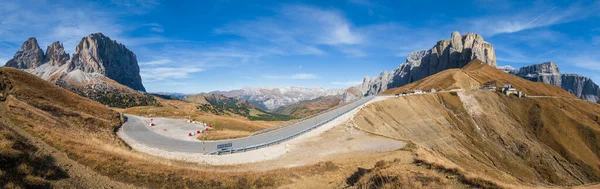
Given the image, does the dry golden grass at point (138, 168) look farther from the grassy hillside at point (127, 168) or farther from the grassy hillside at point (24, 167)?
the grassy hillside at point (24, 167)

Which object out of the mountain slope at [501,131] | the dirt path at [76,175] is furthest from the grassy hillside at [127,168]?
the mountain slope at [501,131]

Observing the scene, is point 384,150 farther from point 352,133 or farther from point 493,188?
point 493,188

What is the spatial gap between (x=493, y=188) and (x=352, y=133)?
31656 millimetres

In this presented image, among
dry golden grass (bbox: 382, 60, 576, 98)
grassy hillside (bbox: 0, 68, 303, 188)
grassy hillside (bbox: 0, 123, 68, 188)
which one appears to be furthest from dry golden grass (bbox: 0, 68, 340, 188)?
dry golden grass (bbox: 382, 60, 576, 98)

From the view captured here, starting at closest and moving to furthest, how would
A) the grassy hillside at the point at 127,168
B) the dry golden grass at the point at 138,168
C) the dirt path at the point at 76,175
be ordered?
the dirt path at the point at 76,175 → the grassy hillside at the point at 127,168 → the dry golden grass at the point at 138,168

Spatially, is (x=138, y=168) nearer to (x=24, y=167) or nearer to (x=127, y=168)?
(x=127, y=168)

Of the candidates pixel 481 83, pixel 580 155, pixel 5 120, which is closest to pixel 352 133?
pixel 5 120

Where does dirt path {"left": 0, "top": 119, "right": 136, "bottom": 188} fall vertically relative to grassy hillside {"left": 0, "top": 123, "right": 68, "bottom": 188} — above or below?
below

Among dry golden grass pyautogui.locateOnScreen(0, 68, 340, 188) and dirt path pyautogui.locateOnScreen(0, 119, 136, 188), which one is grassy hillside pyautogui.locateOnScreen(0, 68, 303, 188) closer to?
dry golden grass pyautogui.locateOnScreen(0, 68, 340, 188)

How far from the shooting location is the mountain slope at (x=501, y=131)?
7441 cm

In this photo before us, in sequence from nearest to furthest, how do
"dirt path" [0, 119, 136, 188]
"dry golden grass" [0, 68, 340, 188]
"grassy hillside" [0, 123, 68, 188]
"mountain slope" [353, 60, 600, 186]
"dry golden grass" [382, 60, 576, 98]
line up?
"grassy hillside" [0, 123, 68, 188]
"dirt path" [0, 119, 136, 188]
"dry golden grass" [0, 68, 340, 188]
"mountain slope" [353, 60, 600, 186]
"dry golden grass" [382, 60, 576, 98]

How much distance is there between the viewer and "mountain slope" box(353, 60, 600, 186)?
74406 mm

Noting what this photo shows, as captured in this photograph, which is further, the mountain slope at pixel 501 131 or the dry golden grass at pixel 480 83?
the dry golden grass at pixel 480 83

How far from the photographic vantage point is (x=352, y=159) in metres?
33.6
